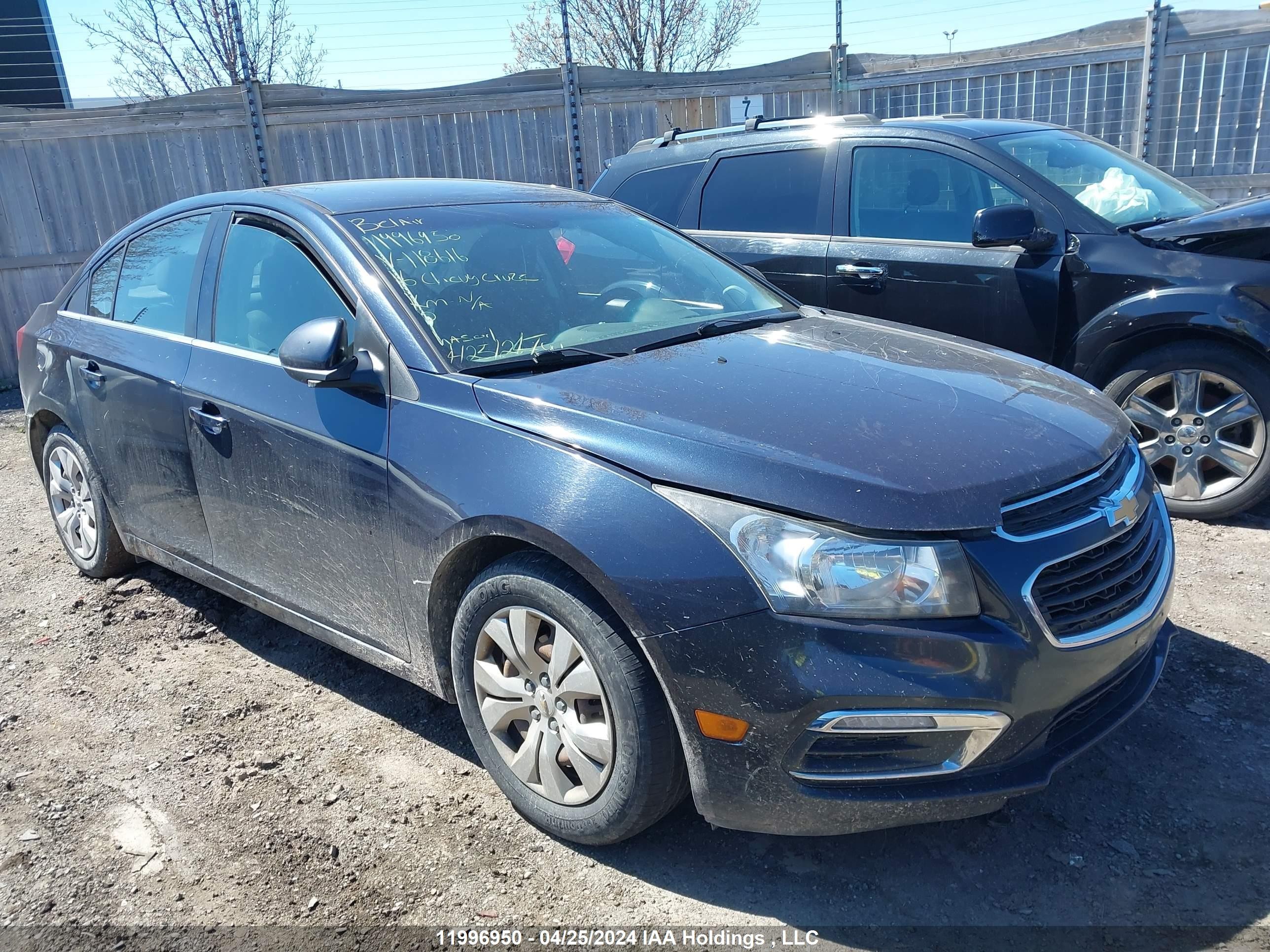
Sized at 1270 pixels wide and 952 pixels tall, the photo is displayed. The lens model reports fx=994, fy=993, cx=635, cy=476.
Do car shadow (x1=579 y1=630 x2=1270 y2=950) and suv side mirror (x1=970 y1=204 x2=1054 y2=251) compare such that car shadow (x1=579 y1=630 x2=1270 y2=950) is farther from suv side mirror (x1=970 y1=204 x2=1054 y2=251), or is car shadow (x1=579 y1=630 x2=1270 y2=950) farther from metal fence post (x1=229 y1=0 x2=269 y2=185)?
metal fence post (x1=229 y1=0 x2=269 y2=185)

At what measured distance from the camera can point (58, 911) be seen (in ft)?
8.50

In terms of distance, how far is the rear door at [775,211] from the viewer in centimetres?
565

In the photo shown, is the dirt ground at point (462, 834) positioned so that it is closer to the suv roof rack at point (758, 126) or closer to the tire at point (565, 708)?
the tire at point (565, 708)

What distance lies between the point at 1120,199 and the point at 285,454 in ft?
14.1

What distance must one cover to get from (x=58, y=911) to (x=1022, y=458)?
2731mm

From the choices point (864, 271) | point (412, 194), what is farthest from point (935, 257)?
point (412, 194)

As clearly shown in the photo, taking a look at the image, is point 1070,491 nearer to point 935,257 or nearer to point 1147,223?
point 935,257

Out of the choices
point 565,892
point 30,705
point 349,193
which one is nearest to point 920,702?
point 565,892

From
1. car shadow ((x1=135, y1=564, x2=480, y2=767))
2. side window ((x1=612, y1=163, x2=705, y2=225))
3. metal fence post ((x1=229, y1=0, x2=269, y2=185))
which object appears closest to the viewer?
car shadow ((x1=135, y1=564, x2=480, y2=767))

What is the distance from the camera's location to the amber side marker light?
227 cm

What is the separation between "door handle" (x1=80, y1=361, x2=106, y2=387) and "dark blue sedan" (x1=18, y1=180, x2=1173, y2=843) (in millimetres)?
173

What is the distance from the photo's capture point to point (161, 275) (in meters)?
4.03

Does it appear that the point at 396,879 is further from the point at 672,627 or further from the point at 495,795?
the point at 672,627

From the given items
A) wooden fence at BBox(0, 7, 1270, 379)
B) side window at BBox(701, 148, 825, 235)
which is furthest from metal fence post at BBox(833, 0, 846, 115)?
side window at BBox(701, 148, 825, 235)
